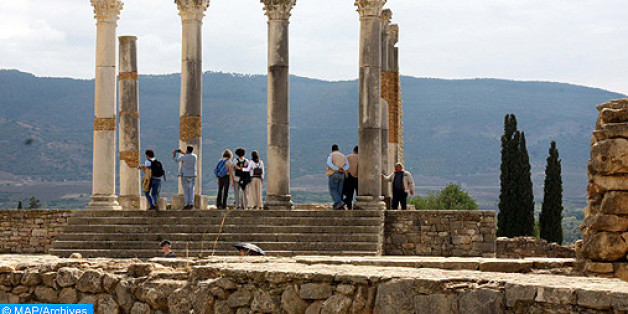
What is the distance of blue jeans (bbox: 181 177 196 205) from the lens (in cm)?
2502

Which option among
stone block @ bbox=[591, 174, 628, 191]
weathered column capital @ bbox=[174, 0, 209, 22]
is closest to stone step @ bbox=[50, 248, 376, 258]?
weathered column capital @ bbox=[174, 0, 209, 22]

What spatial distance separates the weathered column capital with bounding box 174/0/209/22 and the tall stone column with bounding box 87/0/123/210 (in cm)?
171

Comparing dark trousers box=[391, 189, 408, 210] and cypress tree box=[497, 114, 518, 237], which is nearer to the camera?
dark trousers box=[391, 189, 408, 210]

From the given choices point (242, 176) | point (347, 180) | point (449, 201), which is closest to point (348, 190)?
point (347, 180)

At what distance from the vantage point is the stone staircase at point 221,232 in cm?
2225

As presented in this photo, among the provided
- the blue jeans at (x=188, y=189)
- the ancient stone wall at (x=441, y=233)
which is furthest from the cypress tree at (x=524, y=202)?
the blue jeans at (x=188, y=189)

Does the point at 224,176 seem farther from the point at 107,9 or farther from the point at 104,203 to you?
the point at 107,9

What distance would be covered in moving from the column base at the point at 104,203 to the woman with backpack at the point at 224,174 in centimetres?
337

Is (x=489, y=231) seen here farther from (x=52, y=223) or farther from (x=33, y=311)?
(x=33, y=311)

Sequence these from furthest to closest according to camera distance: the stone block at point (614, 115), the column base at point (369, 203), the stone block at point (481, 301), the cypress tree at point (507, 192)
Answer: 1. the cypress tree at point (507, 192)
2. the column base at point (369, 203)
3. the stone block at point (614, 115)
4. the stone block at point (481, 301)

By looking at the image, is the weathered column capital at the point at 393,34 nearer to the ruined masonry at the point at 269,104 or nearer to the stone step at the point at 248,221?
the ruined masonry at the point at 269,104

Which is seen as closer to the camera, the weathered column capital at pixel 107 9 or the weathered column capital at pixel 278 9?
the weathered column capital at pixel 278 9

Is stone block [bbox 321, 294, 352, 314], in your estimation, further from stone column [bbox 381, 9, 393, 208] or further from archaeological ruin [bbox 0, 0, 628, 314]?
stone column [bbox 381, 9, 393, 208]

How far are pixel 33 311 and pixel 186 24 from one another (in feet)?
59.2
